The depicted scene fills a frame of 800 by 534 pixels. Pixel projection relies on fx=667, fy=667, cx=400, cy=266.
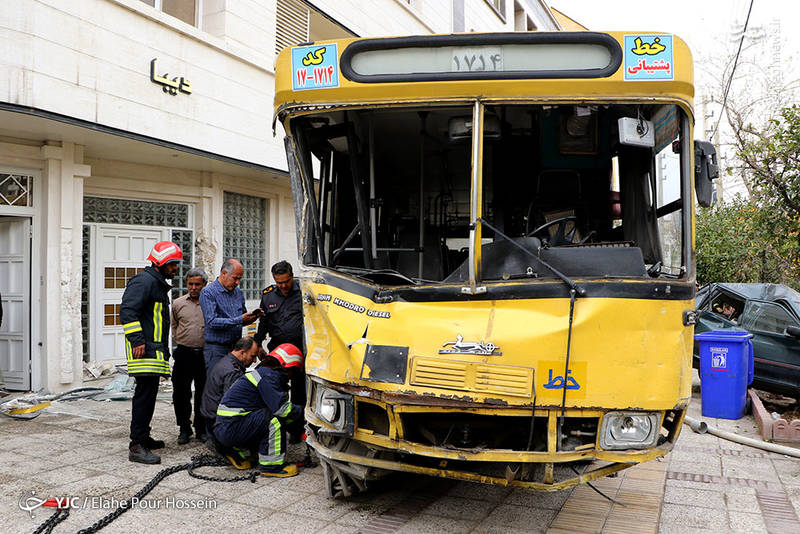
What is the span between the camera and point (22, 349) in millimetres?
8328

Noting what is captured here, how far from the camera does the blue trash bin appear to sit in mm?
7586

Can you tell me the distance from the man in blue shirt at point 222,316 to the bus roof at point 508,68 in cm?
237

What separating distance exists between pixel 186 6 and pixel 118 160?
2.49 meters

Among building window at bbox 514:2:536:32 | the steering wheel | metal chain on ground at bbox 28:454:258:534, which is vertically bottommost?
metal chain on ground at bbox 28:454:258:534

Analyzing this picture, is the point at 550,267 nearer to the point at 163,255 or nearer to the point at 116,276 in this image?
the point at 163,255

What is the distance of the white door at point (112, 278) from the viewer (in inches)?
370

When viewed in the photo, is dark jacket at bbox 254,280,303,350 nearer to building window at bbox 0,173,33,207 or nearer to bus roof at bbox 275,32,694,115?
bus roof at bbox 275,32,694,115

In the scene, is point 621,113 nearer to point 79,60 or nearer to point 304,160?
point 304,160

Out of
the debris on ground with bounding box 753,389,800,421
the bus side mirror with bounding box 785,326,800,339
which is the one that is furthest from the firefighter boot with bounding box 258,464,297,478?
the bus side mirror with bounding box 785,326,800,339

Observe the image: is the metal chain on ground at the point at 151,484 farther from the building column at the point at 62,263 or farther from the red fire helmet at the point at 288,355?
the building column at the point at 62,263

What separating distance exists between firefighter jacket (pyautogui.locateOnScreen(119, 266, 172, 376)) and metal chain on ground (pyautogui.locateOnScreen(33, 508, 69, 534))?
1274mm

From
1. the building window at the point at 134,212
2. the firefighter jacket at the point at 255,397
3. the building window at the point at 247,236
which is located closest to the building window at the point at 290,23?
the building window at the point at 247,236

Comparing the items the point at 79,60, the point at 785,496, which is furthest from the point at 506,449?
the point at 79,60

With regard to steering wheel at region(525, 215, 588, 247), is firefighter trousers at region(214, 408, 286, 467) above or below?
below
